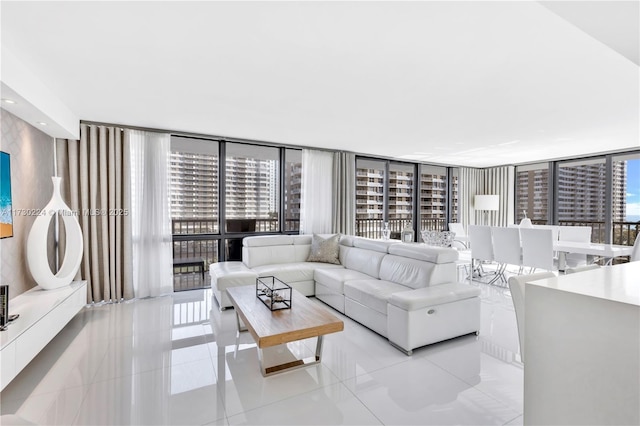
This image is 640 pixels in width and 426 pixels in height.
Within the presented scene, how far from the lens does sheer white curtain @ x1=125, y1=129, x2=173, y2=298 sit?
4.31m

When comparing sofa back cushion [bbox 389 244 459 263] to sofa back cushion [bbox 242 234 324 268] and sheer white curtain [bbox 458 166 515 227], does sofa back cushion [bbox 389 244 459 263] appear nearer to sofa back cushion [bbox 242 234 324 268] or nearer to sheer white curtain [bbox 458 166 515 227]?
sofa back cushion [bbox 242 234 324 268]

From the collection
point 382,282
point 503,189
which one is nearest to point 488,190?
point 503,189

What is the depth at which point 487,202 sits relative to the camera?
768 centimetres

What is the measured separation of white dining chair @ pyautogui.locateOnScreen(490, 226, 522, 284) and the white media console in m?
5.57

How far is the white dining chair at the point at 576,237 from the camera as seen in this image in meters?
5.04

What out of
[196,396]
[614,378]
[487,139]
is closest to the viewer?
[614,378]

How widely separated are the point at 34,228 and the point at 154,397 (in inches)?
82.9

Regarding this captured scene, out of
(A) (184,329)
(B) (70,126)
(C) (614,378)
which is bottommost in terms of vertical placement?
(A) (184,329)

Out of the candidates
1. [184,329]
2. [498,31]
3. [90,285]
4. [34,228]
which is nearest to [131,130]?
[34,228]

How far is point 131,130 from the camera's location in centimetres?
426

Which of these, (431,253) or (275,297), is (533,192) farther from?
(275,297)

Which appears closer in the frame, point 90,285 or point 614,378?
point 614,378

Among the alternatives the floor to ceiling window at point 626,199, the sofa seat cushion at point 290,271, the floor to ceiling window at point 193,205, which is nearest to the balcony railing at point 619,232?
the floor to ceiling window at point 626,199

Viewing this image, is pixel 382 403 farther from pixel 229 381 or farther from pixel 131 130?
pixel 131 130
